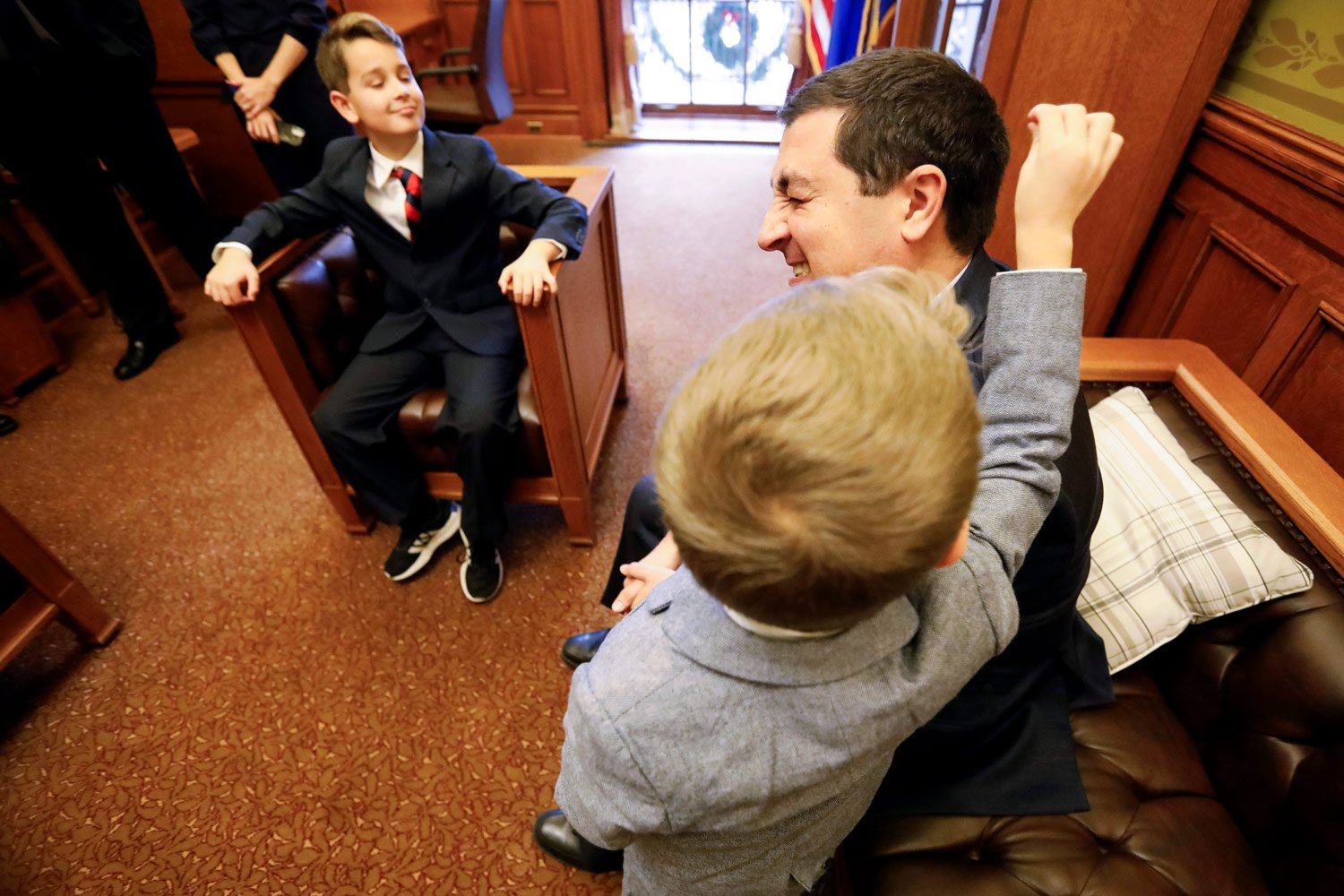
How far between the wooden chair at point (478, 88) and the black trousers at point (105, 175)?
1074mm

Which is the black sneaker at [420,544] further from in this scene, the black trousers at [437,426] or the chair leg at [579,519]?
the chair leg at [579,519]

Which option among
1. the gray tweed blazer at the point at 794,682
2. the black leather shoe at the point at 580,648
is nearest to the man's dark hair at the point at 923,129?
the gray tweed blazer at the point at 794,682

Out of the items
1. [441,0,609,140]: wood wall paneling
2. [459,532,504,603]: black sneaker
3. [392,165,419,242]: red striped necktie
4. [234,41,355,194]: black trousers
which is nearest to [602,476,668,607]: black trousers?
[459,532,504,603]: black sneaker

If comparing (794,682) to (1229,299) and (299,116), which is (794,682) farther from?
(299,116)

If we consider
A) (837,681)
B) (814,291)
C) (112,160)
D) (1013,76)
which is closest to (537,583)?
(837,681)

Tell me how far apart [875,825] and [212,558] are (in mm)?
1865

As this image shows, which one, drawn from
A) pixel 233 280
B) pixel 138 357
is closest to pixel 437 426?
pixel 233 280

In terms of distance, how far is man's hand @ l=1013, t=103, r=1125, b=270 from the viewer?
0.75 meters

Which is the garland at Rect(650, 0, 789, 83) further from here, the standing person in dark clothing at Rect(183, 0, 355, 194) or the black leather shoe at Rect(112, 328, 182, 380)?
the black leather shoe at Rect(112, 328, 182, 380)

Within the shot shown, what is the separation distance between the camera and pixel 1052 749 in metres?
1.01

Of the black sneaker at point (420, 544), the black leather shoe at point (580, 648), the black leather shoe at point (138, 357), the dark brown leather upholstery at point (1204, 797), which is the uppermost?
the dark brown leather upholstery at point (1204, 797)

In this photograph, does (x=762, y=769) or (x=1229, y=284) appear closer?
(x=762, y=769)

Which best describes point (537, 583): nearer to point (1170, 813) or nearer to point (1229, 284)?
point (1170, 813)

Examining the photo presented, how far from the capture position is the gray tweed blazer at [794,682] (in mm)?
567
